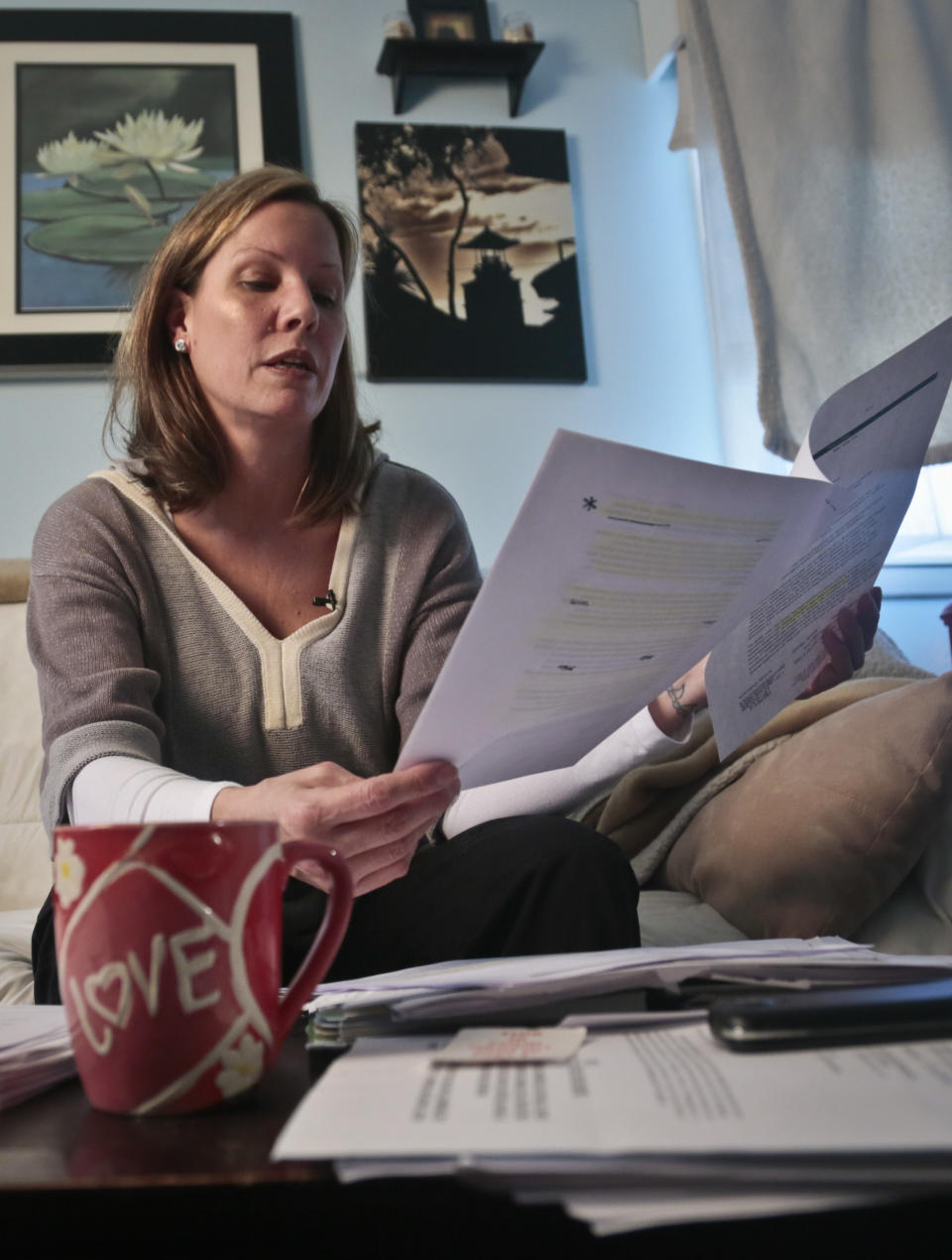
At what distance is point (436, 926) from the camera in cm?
87

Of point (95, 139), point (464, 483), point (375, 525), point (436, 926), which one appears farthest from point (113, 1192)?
point (95, 139)

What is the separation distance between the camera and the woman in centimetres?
84

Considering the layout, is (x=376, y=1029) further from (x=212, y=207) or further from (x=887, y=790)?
(x=212, y=207)

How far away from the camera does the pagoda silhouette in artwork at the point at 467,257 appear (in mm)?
2275

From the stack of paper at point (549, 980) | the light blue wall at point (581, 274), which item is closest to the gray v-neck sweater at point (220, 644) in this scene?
the stack of paper at point (549, 980)

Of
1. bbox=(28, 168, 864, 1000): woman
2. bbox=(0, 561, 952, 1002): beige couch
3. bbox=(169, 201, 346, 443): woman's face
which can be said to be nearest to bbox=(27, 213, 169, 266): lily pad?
bbox=(28, 168, 864, 1000): woman

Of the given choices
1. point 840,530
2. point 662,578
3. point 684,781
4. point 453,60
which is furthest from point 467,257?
point 662,578

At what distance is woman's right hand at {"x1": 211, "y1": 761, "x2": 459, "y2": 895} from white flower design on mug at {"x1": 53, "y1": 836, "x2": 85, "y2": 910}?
210 millimetres

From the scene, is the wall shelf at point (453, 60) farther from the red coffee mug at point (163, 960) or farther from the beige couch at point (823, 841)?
the red coffee mug at point (163, 960)

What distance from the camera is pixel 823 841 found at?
1.18m

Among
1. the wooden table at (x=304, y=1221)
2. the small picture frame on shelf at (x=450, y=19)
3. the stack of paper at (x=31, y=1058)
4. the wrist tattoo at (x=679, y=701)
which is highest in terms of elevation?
the small picture frame on shelf at (x=450, y=19)

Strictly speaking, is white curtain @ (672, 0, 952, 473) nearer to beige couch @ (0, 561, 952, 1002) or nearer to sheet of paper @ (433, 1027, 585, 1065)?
beige couch @ (0, 561, 952, 1002)

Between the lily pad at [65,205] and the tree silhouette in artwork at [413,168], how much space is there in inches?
16.9

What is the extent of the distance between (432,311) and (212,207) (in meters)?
1.06
